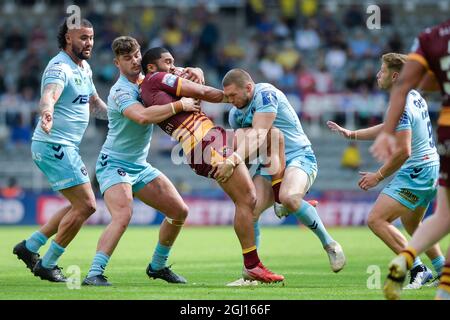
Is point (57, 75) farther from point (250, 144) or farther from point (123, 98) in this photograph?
point (250, 144)

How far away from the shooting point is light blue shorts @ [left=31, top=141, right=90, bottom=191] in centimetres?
1112

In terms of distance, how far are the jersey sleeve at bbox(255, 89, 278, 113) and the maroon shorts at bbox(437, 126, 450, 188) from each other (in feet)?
9.97

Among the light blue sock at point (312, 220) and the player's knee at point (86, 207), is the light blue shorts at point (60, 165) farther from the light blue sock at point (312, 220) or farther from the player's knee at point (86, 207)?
the light blue sock at point (312, 220)

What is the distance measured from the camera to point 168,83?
10.4m

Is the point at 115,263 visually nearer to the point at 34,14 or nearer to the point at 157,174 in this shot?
the point at 157,174

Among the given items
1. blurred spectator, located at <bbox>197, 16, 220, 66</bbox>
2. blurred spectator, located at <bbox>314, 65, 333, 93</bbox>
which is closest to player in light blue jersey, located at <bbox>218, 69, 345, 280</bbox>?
blurred spectator, located at <bbox>314, 65, 333, 93</bbox>

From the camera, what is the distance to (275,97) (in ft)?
35.3

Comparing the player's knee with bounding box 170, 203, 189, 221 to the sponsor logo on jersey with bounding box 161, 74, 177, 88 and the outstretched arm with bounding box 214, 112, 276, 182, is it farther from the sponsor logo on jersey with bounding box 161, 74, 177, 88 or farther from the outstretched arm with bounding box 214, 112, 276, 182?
the sponsor logo on jersey with bounding box 161, 74, 177, 88

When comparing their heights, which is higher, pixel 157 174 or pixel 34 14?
pixel 34 14

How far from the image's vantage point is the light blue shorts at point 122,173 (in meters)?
10.9

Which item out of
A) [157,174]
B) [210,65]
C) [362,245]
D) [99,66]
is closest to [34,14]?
[99,66]
